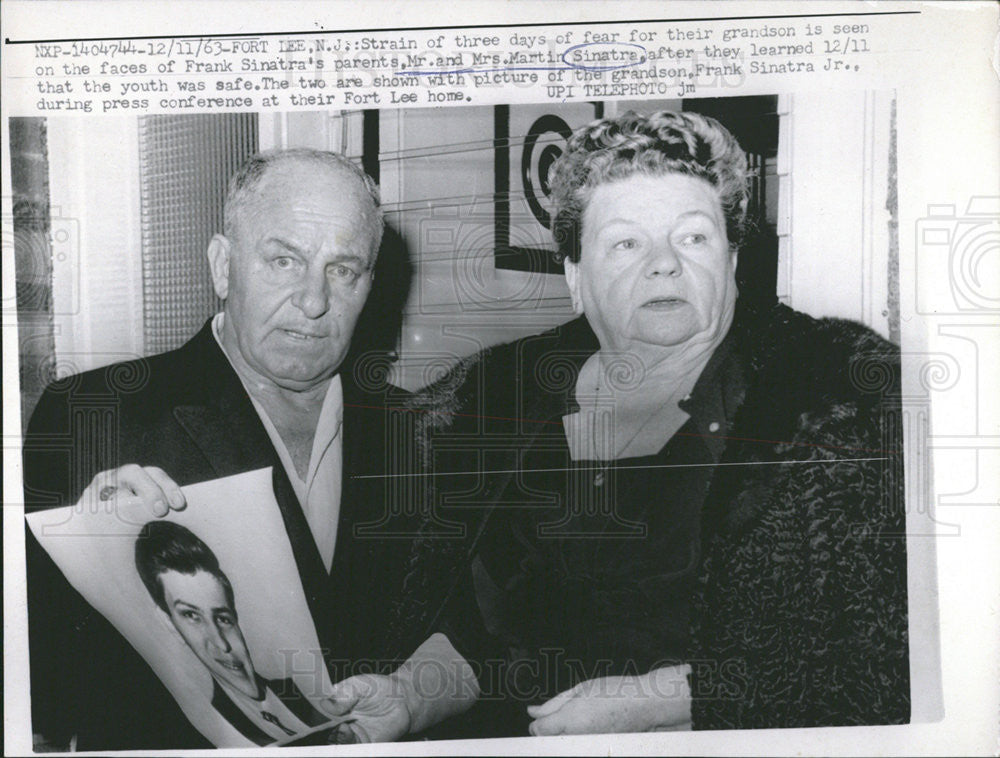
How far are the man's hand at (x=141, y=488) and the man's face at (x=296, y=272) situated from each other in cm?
23

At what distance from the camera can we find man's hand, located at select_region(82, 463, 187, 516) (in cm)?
143

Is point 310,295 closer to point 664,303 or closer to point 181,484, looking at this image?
point 181,484

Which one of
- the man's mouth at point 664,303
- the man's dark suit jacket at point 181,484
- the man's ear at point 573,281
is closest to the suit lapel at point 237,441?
the man's dark suit jacket at point 181,484

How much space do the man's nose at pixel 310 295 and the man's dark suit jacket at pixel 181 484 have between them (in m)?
0.12

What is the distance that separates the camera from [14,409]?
1468 millimetres

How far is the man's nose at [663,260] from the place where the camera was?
140 centimetres

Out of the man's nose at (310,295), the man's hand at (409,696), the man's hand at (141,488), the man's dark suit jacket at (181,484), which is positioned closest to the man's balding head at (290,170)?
the man's nose at (310,295)

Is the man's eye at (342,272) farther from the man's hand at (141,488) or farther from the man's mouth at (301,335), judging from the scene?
the man's hand at (141,488)

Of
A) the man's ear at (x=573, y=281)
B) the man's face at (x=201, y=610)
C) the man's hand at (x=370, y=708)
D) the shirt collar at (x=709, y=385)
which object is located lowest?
the man's hand at (x=370, y=708)

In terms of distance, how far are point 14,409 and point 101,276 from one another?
0.27m

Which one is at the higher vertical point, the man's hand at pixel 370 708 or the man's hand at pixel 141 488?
the man's hand at pixel 141 488

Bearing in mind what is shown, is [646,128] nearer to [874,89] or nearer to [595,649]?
[874,89]

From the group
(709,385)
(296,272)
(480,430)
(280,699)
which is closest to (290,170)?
(296,272)

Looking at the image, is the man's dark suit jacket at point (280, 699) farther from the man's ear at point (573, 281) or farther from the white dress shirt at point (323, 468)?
the man's ear at point (573, 281)
